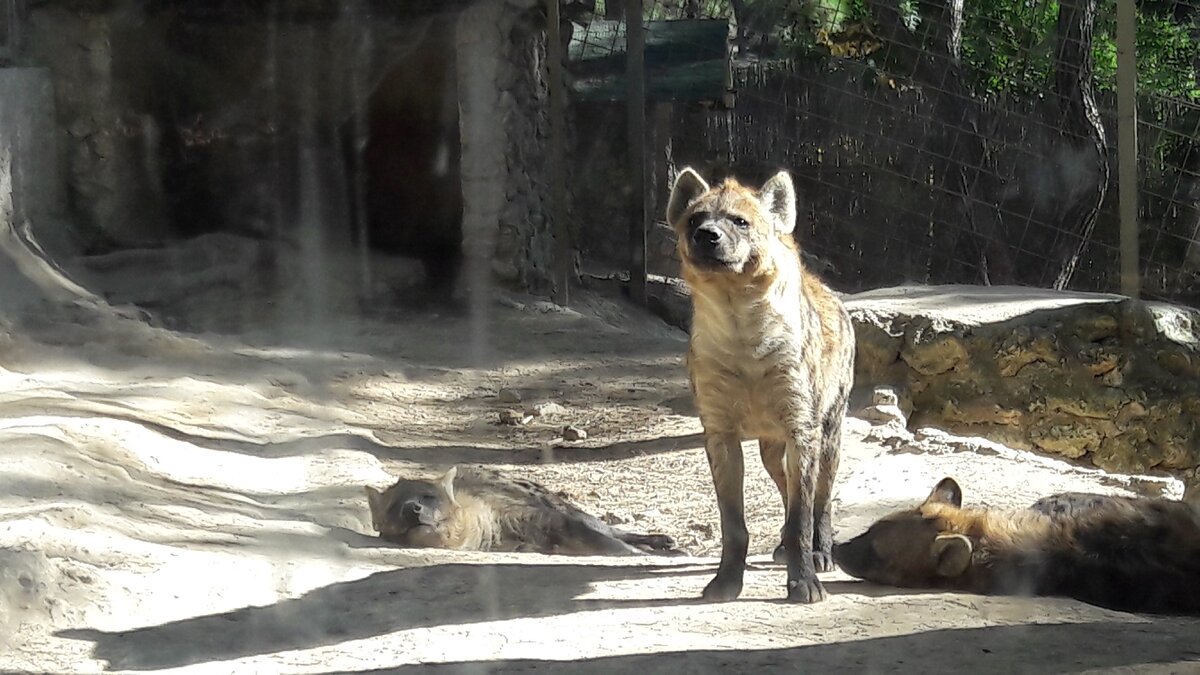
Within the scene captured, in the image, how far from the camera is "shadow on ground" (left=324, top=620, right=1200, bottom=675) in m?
3.09

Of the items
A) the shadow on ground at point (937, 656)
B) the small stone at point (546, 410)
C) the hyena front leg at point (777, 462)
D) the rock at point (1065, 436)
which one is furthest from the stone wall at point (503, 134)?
the shadow on ground at point (937, 656)

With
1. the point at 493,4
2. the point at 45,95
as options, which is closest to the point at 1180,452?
the point at 493,4

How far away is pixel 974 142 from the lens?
393 inches

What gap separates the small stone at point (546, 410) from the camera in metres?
7.39

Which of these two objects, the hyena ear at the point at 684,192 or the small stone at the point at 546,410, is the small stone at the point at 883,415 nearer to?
the small stone at the point at 546,410

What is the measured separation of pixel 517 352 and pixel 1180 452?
3904 millimetres

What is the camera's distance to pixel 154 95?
10133 mm

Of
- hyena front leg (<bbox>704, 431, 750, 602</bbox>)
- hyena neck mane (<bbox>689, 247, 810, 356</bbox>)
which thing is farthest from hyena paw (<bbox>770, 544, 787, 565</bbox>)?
hyena neck mane (<bbox>689, 247, 810, 356</bbox>)

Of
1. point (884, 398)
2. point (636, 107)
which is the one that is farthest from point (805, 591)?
point (636, 107)

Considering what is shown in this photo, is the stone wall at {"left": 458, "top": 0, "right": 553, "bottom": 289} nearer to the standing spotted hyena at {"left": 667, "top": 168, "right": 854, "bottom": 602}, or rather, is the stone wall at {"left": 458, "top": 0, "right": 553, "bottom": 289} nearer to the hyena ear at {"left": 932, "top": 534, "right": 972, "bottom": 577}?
the standing spotted hyena at {"left": 667, "top": 168, "right": 854, "bottom": 602}

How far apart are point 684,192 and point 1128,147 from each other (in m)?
3.29

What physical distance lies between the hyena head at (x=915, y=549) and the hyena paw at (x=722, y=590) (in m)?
0.42

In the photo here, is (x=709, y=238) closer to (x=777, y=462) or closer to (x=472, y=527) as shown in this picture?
(x=777, y=462)

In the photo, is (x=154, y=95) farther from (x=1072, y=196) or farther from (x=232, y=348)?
(x=1072, y=196)
